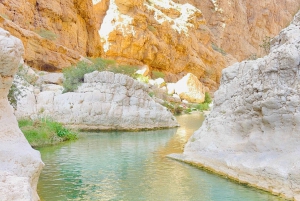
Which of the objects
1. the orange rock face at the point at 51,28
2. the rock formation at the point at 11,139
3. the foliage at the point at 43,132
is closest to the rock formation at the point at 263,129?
the rock formation at the point at 11,139

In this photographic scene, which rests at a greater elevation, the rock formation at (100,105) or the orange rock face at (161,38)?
the orange rock face at (161,38)

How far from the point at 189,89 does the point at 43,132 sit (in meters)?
33.9

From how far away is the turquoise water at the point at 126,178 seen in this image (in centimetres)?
907

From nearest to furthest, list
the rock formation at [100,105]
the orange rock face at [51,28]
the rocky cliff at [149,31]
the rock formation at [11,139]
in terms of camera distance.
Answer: the rock formation at [11,139], the rock formation at [100,105], the orange rock face at [51,28], the rocky cliff at [149,31]

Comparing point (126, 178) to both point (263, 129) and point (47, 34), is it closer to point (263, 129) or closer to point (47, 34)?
point (263, 129)

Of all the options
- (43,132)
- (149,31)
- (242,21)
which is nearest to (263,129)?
(43,132)

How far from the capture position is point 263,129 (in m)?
10.5

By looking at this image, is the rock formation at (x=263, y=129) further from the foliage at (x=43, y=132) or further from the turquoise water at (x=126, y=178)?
the foliage at (x=43, y=132)

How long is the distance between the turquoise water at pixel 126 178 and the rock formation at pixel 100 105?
5.42 meters

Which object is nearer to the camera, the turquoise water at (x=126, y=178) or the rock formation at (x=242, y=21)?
the turquoise water at (x=126, y=178)

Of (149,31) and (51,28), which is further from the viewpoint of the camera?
(149,31)

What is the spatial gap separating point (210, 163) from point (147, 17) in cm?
4560

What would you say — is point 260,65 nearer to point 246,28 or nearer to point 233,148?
point 233,148

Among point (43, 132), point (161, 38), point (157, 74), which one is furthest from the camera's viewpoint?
point (161, 38)
